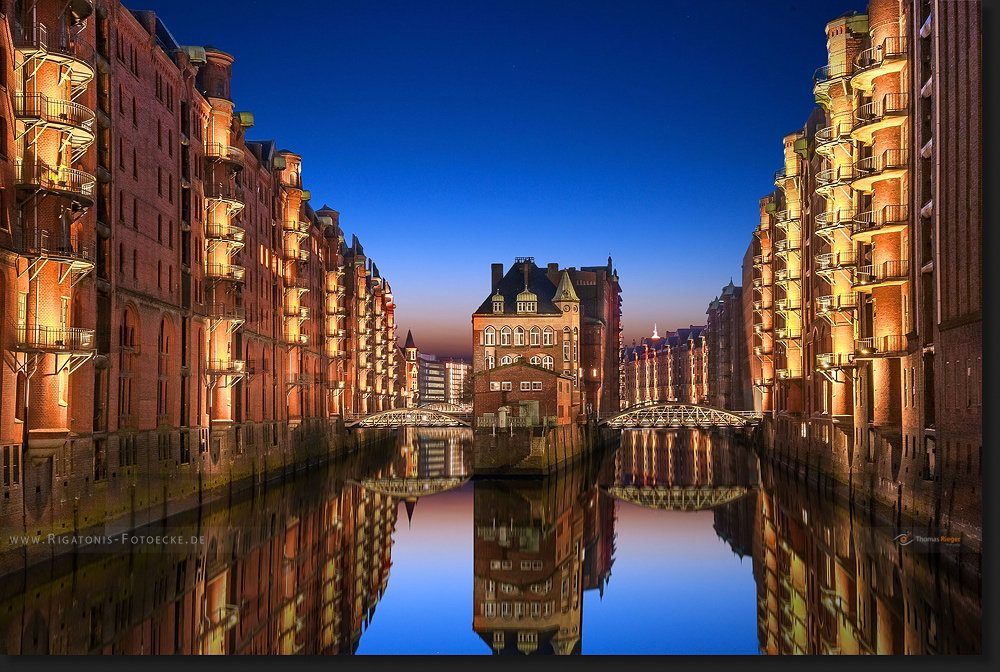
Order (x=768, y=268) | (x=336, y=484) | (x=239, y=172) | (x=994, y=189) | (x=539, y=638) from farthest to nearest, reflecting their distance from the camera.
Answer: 1. (x=768, y=268)
2. (x=336, y=484)
3. (x=239, y=172)
4. (x=539, y=638)
5. (x=994, y=189)

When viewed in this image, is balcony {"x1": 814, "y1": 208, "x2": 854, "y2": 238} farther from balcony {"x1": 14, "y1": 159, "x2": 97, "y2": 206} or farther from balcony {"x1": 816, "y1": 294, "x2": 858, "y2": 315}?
balcony {"x1": 14, "y1": 159, "x2": 97, "y2": 206}

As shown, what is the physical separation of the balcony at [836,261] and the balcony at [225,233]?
89.8ft

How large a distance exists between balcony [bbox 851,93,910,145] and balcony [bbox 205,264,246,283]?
28094 mm

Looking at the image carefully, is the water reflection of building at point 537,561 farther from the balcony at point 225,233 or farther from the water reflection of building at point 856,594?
the balcony at point 225,233

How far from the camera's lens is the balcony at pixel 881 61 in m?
35.0

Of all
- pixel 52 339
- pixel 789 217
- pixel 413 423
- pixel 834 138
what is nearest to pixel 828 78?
pixel 834 138

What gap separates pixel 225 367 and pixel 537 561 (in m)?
21.2

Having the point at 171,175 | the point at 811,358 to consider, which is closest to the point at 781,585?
the point at 171,175

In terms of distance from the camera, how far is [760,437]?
86750mm

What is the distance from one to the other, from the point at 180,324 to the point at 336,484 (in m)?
16.0

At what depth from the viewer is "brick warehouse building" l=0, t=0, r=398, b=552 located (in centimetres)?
2747

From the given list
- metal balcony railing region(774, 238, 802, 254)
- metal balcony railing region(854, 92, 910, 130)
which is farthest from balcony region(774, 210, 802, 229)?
metal balcony railing region(854, 92, 910, 130)

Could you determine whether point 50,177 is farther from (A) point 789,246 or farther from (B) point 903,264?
(A) point 789,246

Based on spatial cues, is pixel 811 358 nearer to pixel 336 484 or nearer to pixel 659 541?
→ pixel 659 541
